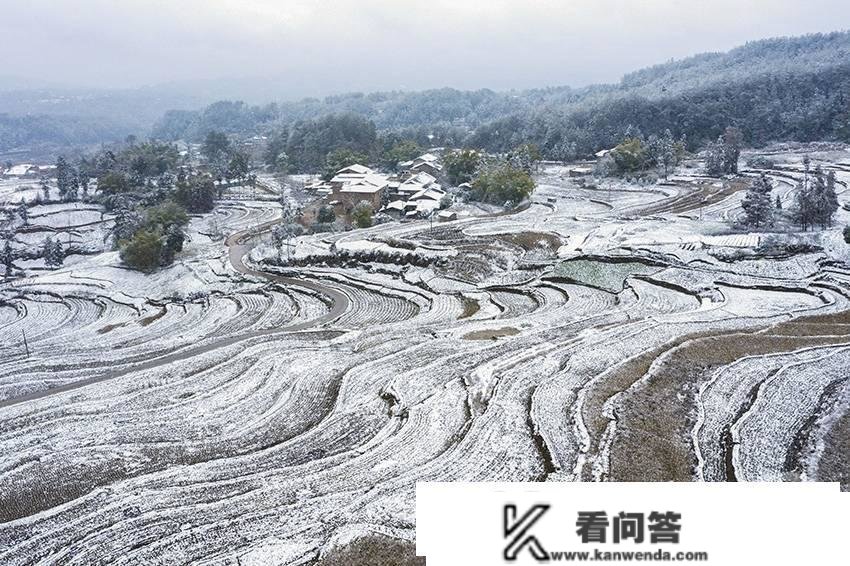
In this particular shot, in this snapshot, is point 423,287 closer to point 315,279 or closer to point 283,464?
point 315,279

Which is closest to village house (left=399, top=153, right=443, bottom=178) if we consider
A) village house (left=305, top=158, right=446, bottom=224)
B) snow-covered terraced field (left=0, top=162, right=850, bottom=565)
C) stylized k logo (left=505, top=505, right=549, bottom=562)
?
village house (left=305, top=158, right=446, bottom=224)

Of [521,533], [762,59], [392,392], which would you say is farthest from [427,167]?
[762,59]

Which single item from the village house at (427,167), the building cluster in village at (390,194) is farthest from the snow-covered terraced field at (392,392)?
the village house at (427,167)

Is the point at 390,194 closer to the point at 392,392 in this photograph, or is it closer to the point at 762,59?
the point at 392,392

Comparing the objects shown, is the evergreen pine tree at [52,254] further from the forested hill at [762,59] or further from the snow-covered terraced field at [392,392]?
the forested hill at [762,59]

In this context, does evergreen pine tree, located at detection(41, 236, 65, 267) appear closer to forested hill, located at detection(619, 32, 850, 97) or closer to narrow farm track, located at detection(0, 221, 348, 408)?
narrow farm track, located at detection(0, 221, 348, 408)

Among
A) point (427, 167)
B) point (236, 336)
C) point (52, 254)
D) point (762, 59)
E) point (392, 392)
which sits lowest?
point (236, 336)
